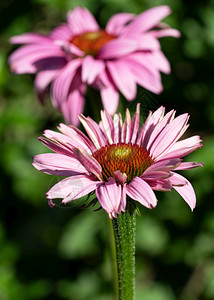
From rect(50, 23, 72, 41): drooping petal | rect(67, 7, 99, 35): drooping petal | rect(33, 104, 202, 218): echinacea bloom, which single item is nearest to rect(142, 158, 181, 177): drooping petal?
rect(33, 104, 202, 218): echinacea bloom

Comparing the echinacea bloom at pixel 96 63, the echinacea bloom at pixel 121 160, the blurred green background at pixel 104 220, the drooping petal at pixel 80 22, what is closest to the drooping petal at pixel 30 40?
the echinacea bloom at pixel 96 63

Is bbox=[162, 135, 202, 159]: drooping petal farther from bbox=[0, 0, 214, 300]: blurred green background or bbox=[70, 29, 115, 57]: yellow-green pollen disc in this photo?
bbox=[0, 0, 214, 300]: blurred green background

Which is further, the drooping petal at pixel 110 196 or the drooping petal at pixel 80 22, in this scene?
the drooping petal at pixel 80 22

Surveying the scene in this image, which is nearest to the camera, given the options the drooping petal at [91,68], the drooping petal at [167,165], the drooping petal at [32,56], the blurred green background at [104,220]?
the drooping petal at [167,165]

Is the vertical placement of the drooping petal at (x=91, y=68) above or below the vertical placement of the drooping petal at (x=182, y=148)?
above

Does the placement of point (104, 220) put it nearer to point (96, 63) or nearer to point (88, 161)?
point (96, 63)

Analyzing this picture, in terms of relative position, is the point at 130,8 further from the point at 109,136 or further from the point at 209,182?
the point at 109,136

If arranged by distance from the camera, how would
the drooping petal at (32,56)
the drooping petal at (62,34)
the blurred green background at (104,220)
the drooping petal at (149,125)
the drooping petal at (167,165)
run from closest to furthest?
the drooping petal at (167,165), the drooping petal at (149,125), the drooping petal at (32,56), the drooping petal at (62,34), the blurred green background at (104,220)

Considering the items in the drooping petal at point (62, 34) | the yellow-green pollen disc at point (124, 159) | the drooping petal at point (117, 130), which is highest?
the drooping petal at point (62, 34)

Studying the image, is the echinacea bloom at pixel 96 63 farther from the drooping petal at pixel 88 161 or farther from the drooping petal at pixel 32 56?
the drooping petal at pixel 88 161
